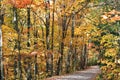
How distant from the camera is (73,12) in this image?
25203 millimetres

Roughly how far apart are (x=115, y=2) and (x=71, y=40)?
13.1 meters

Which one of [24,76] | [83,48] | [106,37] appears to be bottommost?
[24,76]

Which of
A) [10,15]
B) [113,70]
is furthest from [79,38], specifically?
[113,70]

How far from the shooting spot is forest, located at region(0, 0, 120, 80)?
51.3ft

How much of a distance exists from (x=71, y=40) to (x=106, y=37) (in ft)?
43.2

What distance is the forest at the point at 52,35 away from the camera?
15.6 metres

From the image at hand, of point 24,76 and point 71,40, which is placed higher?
point 71,40

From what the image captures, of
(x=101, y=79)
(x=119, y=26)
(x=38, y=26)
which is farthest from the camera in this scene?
(x=38, y=26)

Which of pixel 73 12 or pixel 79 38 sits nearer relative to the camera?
pixel 73 12

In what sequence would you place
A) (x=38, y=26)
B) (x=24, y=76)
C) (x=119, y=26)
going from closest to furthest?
1. (x=119, y=26)
2. (x=24, y=76)
3. (x=38, y=26)

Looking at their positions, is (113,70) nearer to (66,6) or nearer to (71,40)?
(66,6)

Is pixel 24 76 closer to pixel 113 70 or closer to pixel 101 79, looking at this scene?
pixel 101 79

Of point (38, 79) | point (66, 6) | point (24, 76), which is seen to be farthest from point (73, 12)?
point (24, 76)

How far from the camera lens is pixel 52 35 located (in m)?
26.1
